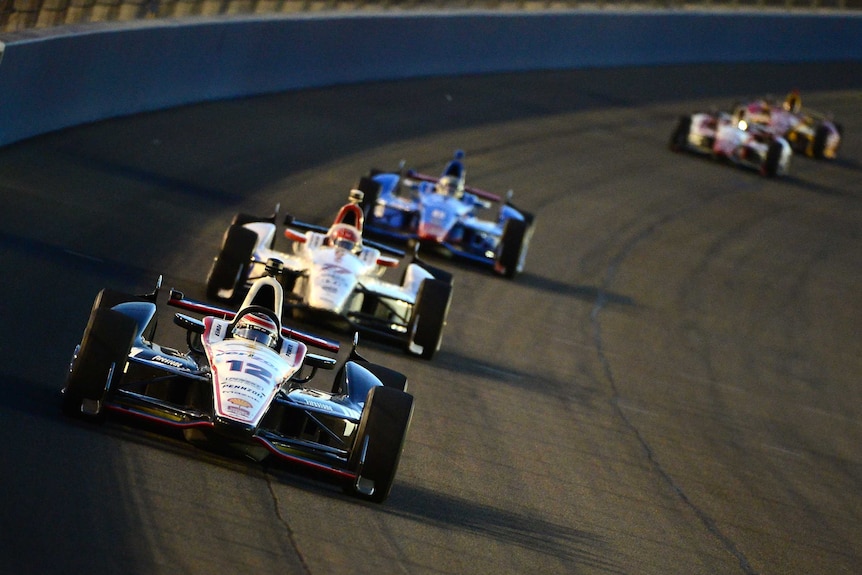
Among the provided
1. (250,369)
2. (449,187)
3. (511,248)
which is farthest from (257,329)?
(449,187)

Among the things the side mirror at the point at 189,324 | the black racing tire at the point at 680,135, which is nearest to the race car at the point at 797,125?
the black racing tire at the point at 680,135

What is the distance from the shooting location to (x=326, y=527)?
938 centimetres

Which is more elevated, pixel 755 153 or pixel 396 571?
pixel 755 153

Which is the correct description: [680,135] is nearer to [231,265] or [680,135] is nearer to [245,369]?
[231,265]

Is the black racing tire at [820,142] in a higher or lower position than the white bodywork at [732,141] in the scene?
higher

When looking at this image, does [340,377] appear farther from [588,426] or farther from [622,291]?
[622,291]

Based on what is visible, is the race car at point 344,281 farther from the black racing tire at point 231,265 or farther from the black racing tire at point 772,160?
the black racing tire at point 772,160

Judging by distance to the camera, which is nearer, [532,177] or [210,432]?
[210,432]

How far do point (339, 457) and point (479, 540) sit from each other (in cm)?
102

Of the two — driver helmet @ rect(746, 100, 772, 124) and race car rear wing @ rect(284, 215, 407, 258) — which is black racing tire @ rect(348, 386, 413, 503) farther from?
driver helmet @ rect(746, 100, 772, 124)

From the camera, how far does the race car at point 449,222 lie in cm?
1966

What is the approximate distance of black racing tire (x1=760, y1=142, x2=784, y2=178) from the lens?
3444 centimetres

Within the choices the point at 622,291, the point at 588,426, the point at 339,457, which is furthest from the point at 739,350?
the point at 339,457

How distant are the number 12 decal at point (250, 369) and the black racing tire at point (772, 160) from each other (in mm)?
25851
